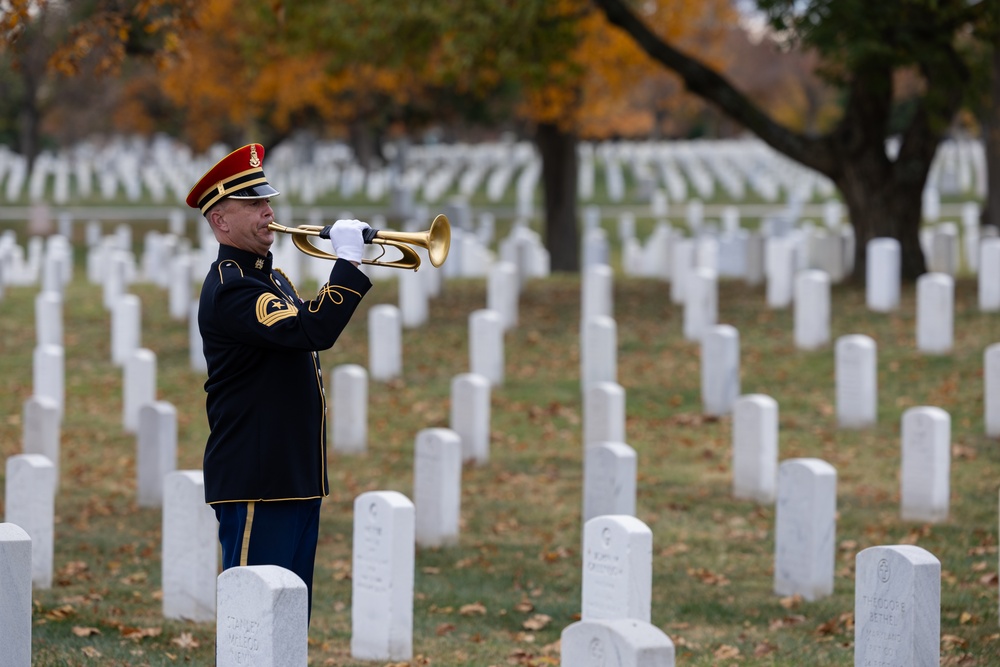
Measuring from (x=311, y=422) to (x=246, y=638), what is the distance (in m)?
0.99

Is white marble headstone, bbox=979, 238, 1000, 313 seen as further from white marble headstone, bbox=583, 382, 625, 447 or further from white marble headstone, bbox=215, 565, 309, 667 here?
white marble headstone, bbox=215, 565, 309, 667

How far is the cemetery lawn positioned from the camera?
6.96m

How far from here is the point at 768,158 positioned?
5222 centimetres

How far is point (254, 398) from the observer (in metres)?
5.22

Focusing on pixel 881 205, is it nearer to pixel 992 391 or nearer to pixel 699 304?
pixel 699 304

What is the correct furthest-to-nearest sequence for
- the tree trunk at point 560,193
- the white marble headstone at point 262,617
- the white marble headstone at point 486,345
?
1. the tree trunk at point 560,193
2. the white marble headstone at point 486,345
3. the white marble headstone at point 262,617

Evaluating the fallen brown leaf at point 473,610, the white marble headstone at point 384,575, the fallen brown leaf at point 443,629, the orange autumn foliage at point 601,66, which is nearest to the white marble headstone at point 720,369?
the fallen brown leaf at point 473,610

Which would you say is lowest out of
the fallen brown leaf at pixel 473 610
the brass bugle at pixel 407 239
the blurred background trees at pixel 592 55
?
the fallen brown leaf at pixel 473 610

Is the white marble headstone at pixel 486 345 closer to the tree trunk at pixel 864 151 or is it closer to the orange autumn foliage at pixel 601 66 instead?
the tree trunk at pixel 864 151

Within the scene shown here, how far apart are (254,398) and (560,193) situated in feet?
61.5

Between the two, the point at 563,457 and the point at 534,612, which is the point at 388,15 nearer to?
the point at 563,457

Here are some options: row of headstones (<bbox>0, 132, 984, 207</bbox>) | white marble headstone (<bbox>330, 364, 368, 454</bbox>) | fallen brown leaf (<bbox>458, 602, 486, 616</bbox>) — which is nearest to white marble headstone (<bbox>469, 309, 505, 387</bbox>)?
white marble headstone (<bbox>330, 364, 368, 454</bbox>)

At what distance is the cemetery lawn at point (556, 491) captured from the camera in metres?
6.96

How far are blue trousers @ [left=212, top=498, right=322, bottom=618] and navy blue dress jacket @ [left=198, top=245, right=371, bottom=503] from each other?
0.06m
